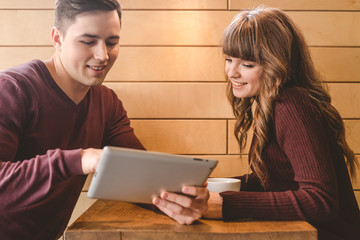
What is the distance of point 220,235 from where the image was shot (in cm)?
91

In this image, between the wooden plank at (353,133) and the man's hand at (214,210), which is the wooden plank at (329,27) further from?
the man's hand at (214,210)

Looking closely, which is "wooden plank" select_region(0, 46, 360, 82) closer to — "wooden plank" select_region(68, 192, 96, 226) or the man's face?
the man's face

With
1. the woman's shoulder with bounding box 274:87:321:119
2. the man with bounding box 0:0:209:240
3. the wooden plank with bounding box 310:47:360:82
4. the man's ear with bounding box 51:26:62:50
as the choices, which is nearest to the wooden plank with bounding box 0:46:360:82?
the wooden plank with bounding box 310:47:360:82

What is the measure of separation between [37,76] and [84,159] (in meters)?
0.50

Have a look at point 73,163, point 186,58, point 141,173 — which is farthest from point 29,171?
point 186,58

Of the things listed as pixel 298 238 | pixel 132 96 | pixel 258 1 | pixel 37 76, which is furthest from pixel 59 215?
pixel 258 1

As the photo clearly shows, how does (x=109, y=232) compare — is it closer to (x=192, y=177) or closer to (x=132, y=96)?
(x=192, y=177)

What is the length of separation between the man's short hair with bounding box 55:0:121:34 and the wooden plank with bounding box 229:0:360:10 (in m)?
0.71

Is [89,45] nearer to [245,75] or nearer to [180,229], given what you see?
[245,75]

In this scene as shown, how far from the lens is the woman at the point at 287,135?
1.02 meters

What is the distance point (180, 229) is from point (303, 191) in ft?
1.12

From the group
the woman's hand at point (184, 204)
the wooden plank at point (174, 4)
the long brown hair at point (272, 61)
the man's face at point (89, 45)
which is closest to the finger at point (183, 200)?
the woman's hand at point (184, 204)

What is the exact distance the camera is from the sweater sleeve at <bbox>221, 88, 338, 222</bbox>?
3.34 feet

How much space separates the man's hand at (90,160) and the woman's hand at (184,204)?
169mm
